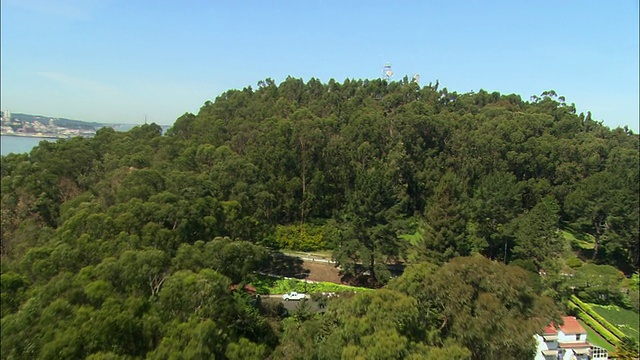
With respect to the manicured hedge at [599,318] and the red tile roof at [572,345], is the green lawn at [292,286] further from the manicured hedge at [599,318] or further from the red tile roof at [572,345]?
the manicured hedge at [599,318]

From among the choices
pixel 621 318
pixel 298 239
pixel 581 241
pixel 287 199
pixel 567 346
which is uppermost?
pixel 287 199

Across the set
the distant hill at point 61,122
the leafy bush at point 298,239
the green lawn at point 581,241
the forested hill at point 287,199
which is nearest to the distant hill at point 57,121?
the distant hill at point 61,122

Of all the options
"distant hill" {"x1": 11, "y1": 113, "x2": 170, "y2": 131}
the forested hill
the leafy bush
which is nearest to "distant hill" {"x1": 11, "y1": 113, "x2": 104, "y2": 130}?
"distant hill" {"x1": 11, "y1": 113, "x2": 170, "y2": 131}

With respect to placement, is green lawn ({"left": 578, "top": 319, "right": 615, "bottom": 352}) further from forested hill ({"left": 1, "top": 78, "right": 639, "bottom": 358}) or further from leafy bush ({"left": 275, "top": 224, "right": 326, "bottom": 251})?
leafy bush ({"left": 275, "top": 224, "right": 326, "bottom": 251})

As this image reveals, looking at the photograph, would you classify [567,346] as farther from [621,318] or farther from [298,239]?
[298,239]

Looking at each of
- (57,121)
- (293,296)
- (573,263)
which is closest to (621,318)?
(573,263)

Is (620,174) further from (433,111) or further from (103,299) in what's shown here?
(103,299)

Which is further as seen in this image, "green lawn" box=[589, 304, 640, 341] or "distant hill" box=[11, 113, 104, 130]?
"distant hill" box=[11, 113, 104, 130]
